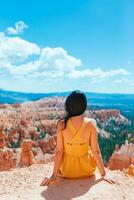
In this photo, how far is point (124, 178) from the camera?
34.8 feet

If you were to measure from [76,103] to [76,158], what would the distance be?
4.45 ft

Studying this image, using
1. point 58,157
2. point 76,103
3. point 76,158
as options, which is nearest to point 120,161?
point 76,158

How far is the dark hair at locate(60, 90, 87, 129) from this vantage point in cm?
861

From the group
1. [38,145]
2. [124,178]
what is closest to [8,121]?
[38,145]

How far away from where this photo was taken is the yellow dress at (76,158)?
29.7ft

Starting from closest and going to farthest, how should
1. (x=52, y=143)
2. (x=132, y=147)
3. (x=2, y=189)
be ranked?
(x=2, y=189)
(x=132, y=147)
(x=52, y=143)

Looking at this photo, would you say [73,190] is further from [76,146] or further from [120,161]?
[120,161]

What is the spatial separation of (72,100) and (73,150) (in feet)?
4.02

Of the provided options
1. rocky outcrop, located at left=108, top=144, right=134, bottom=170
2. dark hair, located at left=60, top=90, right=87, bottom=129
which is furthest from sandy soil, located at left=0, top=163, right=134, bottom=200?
rocky outcrop, located at left=108, top=144, right=134, bottom=170

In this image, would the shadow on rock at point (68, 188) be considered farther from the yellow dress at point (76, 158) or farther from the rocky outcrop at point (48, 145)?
the rocky outcrop at point (48, 145)

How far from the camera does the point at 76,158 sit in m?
9.22

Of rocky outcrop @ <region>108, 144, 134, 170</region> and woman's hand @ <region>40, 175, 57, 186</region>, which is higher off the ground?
woman's hand @ <region>40, 175, 57, 186</region>

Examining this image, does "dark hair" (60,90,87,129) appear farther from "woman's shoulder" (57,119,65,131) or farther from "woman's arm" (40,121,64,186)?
"woman's arm" (40,121,64,186)

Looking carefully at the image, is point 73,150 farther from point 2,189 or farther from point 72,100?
point 2,189
